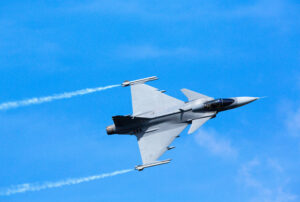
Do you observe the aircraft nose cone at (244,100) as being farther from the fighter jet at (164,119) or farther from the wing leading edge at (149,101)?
the wing leading edge at (149,101)

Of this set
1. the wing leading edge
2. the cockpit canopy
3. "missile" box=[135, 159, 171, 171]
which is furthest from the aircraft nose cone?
"missile" box=[135, 159, 171, 171]

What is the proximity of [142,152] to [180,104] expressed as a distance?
6.06 metres

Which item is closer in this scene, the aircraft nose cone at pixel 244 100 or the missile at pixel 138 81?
the aircraft nose cone at pixel 244 100

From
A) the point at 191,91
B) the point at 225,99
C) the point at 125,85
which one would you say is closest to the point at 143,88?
the point at 125,85

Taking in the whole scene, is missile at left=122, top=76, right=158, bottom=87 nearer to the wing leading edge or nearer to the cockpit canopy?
the wing leading edge

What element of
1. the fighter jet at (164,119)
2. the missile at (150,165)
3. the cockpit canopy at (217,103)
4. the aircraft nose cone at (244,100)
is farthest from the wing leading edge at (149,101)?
the aircraft nose cone at (244,100)

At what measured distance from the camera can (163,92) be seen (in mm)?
52625

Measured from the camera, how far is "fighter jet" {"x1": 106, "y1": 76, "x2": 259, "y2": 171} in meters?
50.4

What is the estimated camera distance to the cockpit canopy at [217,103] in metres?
50.3

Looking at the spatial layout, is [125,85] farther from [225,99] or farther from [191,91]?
[225,99]

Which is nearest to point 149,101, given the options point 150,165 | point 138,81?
point 138,81

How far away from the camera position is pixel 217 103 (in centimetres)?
5041

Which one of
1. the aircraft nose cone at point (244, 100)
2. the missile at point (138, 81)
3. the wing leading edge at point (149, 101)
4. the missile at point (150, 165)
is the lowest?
the missile at point (150, 165)

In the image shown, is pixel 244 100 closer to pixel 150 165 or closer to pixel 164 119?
pixel 164 119
